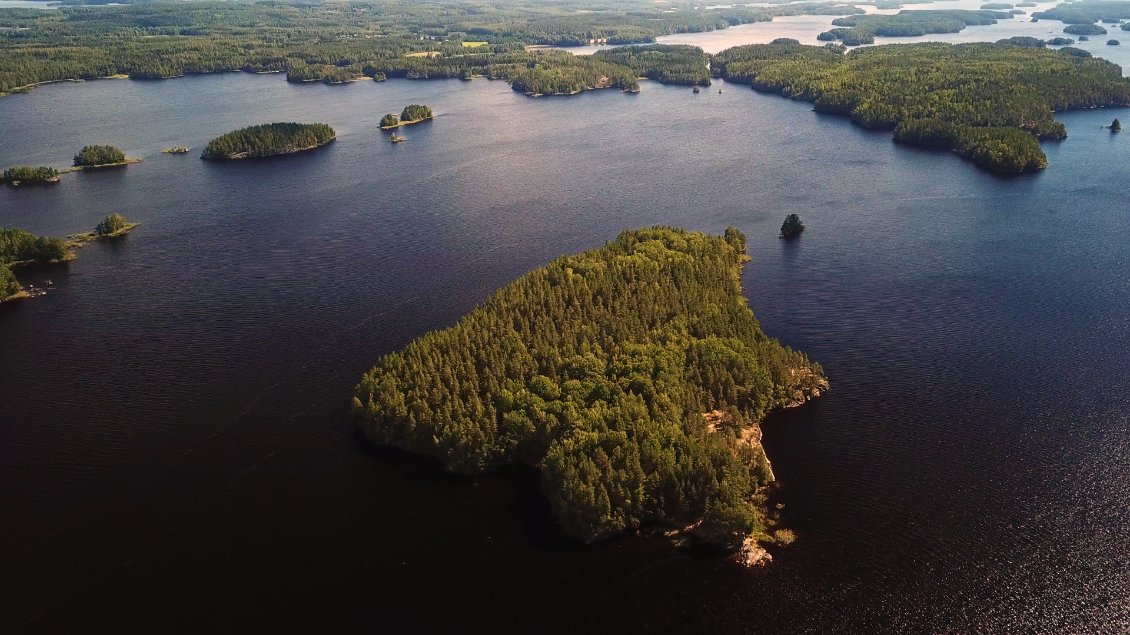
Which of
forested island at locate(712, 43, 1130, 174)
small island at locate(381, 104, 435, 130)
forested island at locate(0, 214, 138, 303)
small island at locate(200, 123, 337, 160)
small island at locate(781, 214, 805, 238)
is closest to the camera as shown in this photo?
forested island at locate(0, 214, 138, 303)

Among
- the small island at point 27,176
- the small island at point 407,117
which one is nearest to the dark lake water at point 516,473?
the small island at point 27,176

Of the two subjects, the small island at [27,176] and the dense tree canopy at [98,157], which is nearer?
the small island at [27,176]

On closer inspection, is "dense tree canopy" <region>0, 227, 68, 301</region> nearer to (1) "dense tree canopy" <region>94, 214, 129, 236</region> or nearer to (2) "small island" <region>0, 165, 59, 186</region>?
(1) "dense tree canopy" <region>94, 214, 129, 236</region>

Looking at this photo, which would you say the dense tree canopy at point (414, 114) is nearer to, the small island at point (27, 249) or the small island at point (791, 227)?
the small island at point (27, 249)

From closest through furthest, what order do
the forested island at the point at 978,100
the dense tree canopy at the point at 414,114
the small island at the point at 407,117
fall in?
the forested island at the point at 978,100 → the small island at the point at 407,117 → the dense tree canopy at the point at 414,114

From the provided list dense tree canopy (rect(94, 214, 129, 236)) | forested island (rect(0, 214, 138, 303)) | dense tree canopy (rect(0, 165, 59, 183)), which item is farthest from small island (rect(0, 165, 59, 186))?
forested island (rect(0, 214, 138, 303))

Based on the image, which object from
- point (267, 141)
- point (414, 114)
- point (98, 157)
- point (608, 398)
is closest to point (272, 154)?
point (267, 141)

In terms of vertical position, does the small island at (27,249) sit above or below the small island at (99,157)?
below
